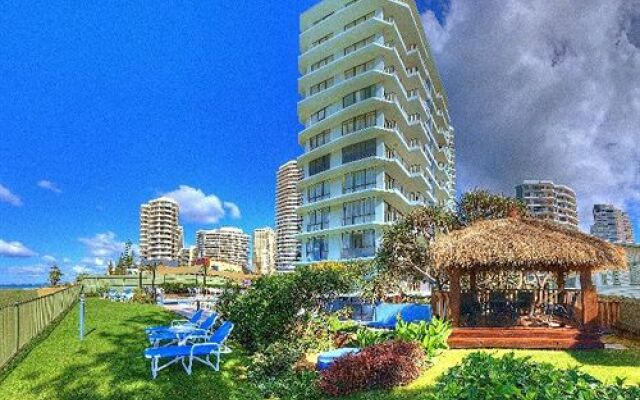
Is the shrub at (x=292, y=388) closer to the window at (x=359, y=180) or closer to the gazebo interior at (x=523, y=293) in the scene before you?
the gazebo interior at (x=523, y=293)

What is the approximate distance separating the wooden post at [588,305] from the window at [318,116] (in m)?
40.5

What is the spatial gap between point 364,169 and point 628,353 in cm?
3548

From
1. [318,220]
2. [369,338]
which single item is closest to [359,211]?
[318,220]

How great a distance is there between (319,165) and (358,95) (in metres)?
8.61

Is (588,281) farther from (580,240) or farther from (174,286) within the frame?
(174,286)

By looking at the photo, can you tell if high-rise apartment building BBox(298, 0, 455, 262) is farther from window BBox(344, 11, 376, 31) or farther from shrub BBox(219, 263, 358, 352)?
shrub BBox(219, 263, 358, 352)

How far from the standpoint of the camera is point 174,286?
43438mm

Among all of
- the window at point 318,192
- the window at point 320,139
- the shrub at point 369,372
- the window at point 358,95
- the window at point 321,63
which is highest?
the window at point 321,63

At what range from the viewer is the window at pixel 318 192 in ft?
168

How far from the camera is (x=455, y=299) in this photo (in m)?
14.5

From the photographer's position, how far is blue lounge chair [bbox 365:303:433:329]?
50.6ft

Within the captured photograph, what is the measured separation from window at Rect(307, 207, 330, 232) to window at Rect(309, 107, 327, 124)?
10043 mm

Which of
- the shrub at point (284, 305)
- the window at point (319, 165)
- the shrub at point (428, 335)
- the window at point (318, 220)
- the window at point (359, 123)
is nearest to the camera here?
the shrub at point (428, 335)

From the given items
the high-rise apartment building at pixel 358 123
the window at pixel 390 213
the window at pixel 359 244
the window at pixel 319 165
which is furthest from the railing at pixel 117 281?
the window at pixel 390 213
